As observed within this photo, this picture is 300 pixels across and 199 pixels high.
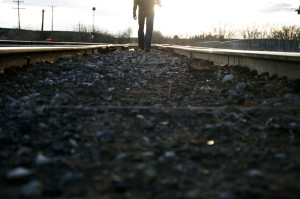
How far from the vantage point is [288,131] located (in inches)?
99.5

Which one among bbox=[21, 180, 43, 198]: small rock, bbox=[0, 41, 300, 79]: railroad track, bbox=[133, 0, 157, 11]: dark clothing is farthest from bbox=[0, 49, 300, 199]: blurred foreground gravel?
bbox=[133, 0, 157, 11]: dark clothing

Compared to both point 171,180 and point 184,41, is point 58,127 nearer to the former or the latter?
point 171,180

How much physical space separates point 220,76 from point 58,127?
3754 mm

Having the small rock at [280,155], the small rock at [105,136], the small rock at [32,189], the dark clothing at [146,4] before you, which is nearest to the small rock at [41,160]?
the small rock at [32,189]

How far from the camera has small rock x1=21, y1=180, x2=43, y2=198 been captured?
1506 millimetres

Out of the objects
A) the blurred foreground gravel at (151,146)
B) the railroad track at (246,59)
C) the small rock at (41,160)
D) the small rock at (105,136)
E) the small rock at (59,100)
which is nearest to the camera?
the blurred foreground gravel at (151,146)

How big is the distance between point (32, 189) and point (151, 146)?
917mm

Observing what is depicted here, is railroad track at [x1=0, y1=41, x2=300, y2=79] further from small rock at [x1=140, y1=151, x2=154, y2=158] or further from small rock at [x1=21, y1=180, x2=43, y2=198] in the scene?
small rock at [x1=21, y1=180, x2=43, y2=198]

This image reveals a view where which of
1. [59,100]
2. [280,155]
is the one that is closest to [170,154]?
[280,155]

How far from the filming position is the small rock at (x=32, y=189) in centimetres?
151

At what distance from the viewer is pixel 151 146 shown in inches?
88.3

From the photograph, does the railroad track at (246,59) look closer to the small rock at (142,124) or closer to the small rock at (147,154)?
the small rock at (142,124)

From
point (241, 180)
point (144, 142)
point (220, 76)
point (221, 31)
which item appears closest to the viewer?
point (241, 180)

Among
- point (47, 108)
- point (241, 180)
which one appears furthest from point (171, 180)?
point (47, 108)
